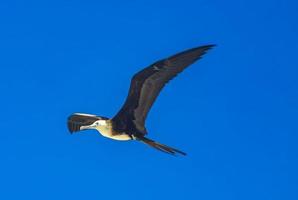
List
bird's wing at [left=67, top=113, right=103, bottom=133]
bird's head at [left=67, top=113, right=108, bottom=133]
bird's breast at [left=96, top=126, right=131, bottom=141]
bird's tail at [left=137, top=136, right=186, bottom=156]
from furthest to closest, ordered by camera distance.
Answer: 1. bird's wing at [left=67, top=113, right=103, bottom=133]
2. bird's head at [left=67, top=113, right=108, bottom=133]
3. bird's breast at [left=96, top=126, right=131, bottom=141]
4. bird's tail at [left=137, top=136, right=186, bottom=156]

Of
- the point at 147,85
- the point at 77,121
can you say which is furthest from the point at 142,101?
the point at 77,121

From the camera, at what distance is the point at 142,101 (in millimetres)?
12336

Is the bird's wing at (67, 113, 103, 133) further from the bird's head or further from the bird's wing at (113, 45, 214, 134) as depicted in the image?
the bird's wing at (113, 45, 214, 134)

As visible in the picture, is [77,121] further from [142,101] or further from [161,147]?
[161,147]

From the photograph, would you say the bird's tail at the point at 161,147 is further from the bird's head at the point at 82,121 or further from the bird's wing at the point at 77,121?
the bird's wing at the point at 77,121

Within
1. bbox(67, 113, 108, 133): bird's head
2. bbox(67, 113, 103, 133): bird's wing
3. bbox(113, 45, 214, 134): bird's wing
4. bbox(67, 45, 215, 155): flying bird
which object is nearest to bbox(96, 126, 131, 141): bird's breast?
bbox(67, 45, 215, 155): flying bird

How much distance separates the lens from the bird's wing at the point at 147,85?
451 inches

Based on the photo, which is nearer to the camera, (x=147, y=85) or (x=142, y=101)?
(x=147, y=85)

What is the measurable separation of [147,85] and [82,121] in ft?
8.85

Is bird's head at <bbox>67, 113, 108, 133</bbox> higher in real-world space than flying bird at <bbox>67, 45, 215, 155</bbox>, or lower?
higher

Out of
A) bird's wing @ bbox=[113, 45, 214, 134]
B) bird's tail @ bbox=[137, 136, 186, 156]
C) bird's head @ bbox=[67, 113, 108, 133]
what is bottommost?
bird's tail @ bbox=[137, 136, 186, 156]

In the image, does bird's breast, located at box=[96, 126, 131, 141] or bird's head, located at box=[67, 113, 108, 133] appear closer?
bird's breast, located at box=[96, 126, 131, 141]

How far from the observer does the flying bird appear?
1148cm

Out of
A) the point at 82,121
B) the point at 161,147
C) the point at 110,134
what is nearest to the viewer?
the point at 161,147
